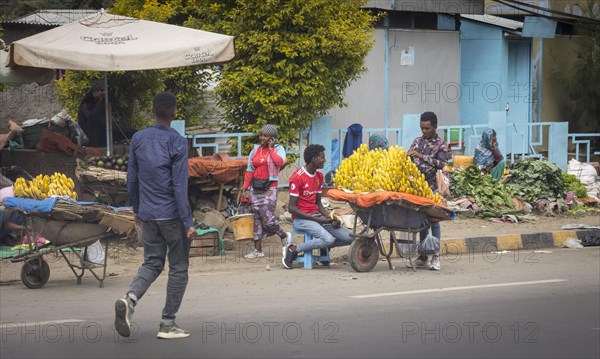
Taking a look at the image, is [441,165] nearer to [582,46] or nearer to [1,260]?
[1,260]

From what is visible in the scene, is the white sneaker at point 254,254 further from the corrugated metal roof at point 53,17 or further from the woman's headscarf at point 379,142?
the corrugated metal roof at point 53,17

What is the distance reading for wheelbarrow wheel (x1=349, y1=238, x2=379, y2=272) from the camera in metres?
10.4

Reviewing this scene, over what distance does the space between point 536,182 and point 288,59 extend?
457cm

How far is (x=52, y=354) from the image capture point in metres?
6.65

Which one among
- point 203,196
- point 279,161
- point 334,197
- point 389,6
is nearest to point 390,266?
point 334,197

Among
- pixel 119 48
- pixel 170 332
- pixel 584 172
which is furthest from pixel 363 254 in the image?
pixel 584 172

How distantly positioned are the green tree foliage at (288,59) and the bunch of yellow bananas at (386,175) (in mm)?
3303

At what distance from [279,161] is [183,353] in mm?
4892

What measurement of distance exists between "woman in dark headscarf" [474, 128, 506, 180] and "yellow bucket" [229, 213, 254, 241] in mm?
5423

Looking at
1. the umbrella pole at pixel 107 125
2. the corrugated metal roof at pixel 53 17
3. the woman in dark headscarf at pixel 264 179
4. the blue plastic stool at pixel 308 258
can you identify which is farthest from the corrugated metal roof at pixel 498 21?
the blue plastic stool at pixel 308 258

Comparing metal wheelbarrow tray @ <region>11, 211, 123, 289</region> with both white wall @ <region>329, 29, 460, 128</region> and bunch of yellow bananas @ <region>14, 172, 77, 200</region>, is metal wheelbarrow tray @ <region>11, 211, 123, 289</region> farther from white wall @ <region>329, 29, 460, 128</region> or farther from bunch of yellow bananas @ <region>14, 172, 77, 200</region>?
white wall @ <region>329, 29, 460, 128</region>

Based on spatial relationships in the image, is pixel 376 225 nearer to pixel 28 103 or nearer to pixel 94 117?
pixel 94 117

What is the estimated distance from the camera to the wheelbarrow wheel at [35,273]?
9.41 metres

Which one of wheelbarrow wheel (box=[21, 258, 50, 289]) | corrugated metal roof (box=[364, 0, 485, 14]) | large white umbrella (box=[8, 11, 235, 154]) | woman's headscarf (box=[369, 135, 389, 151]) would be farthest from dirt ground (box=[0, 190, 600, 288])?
corrugated metal roof (box=[364, 0, 485, 14])
